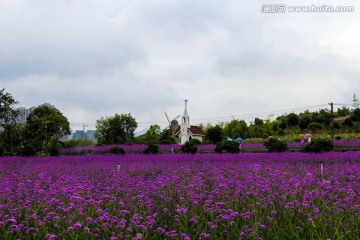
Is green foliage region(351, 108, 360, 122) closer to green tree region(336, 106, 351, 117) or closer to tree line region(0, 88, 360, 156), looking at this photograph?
tree line region(0, 88, 360, 156)

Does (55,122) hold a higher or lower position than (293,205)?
higher

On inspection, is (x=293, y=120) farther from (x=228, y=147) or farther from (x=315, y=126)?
(x=228, y=147)

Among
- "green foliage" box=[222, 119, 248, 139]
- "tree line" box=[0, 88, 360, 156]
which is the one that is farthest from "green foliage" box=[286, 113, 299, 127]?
"green foliage" box=[222, 119, 248, 139]

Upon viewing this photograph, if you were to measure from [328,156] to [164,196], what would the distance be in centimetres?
1040

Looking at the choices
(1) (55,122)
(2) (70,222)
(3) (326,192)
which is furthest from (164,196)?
(1) (55,122)

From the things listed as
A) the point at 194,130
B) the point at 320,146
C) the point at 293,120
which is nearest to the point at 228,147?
the point at 320,146

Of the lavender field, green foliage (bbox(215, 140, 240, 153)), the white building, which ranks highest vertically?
the white building

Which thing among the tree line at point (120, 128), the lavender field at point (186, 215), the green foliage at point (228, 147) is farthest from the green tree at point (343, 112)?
the lavender field at point (186, 215)

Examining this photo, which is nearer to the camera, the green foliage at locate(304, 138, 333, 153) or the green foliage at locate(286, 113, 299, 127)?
the green foliage at locate(304, 138, 333, 153)

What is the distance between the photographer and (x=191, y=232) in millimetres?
4004

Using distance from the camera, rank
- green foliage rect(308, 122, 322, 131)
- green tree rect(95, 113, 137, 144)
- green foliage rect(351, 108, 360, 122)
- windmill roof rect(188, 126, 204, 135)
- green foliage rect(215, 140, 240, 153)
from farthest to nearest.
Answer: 1. windmill roof rect(188, 126, 204, 135)
2. green foliage rect(351, 108, 360, 122)
3. green foliage rect(308, 122, 322, 131)
4. green tree rect(95, 113, 137, 144)
5. green foliage rect(215, 140, 240, 153)

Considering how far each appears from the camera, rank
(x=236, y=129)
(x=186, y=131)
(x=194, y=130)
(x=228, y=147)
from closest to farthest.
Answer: (x=228, y=147), (x=186, y=131), (x=194, y=130), (x=236, y=129)

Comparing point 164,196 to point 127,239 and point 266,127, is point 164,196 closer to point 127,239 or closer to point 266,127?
point 127,239

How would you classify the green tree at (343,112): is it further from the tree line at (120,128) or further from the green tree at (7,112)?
the green tree at (7,112)
